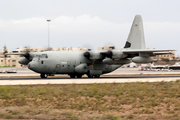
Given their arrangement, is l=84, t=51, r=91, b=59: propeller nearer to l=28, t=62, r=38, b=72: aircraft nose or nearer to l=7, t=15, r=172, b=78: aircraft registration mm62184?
l=7, t=15, r=172, b=78: aircraft registration mm62184

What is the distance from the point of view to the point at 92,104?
19.9 metres

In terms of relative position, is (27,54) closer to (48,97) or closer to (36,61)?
(36,61)

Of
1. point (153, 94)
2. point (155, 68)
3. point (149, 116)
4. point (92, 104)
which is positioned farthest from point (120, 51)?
point (155, 68)

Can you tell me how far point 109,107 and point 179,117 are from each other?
500 cm

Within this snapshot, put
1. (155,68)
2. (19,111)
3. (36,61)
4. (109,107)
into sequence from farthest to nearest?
(155,68) → (36,61) → (109,107) → (19,111)

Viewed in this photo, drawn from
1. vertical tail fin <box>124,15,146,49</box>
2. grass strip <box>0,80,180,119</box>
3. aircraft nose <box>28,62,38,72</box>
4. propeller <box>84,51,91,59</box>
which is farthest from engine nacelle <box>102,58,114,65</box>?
grass strip <box>0,80,180,119</box>

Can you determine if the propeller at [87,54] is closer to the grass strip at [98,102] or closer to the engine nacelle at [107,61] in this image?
the engine nacelle at [107,61]

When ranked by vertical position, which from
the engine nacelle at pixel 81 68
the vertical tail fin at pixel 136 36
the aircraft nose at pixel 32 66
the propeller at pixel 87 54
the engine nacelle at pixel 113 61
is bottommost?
the engine nacelle at pixel 81 68

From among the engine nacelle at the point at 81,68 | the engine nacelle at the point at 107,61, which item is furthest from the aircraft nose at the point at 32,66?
the engine nacelle at the point at 107,61

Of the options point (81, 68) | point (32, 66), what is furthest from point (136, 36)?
point (32, 66)

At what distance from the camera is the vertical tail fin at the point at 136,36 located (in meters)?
44.8

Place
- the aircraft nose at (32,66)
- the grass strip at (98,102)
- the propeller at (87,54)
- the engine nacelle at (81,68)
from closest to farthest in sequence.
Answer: the grass strip at (98,102) → the aircraft nose at (32,66) → the engine nacelle at (81,68) → the propeller at (87,54)

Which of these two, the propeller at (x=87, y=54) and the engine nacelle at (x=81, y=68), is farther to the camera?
the propeller at (x=87, y=54)

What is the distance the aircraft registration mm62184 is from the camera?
4019 centimetres
